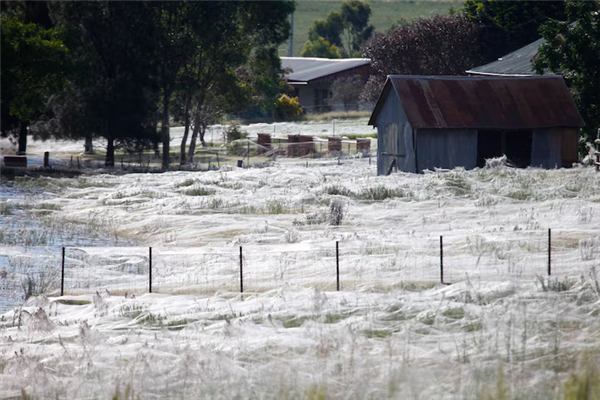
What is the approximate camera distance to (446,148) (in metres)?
33.8

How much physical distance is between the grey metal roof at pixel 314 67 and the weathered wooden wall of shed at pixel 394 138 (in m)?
41.0

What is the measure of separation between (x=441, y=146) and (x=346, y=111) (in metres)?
45.5

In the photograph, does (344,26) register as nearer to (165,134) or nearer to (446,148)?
(165,134)

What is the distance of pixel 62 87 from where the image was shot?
40312 mm

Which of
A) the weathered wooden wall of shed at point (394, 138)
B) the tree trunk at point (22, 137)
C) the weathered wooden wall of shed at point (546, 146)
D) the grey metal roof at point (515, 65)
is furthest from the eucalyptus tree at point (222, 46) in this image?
the weathered wooden wall of shed at point (546, 146)

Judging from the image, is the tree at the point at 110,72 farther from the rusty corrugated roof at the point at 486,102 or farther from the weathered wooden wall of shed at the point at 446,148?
the weathered wooden wall of shed at the point at 446,148

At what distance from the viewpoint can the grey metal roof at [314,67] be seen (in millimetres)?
81188

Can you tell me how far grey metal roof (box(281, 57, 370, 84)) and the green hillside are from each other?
72090 mm

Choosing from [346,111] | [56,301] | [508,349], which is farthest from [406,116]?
[346,111]

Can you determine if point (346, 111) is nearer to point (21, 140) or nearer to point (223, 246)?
point (21, 140)

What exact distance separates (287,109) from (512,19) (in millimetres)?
20680

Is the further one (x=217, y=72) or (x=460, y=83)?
(x=217, y=72)

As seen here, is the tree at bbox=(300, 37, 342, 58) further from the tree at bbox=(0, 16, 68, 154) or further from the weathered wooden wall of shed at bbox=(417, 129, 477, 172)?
the weathered wooden wall of shed at bbox=(417, 129, 477, 172)

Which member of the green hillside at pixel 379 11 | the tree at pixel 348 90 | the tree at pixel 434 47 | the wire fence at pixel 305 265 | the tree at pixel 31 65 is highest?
the green hillside at pixel 379 11
